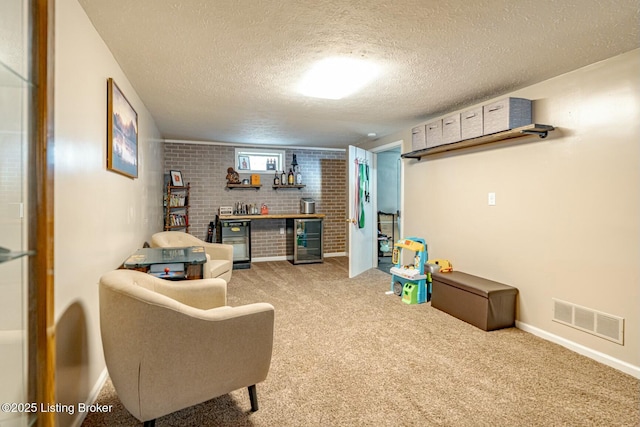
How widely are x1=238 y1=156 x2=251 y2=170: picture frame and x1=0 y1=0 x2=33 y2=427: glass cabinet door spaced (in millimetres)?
5342

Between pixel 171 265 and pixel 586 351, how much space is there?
3.21 metres

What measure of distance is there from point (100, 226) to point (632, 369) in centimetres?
366

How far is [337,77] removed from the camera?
2.82 m

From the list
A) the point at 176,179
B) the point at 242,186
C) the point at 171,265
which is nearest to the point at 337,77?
the point at 171,265

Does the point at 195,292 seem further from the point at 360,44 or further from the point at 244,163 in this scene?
the point at 244,163

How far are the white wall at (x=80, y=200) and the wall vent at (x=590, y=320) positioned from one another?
340 centimetres

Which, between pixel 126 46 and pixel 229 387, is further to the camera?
pixel 126 46

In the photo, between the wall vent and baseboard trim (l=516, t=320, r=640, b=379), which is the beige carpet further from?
the wall vent

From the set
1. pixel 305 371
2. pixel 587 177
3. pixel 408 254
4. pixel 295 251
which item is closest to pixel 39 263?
pixel 305 371

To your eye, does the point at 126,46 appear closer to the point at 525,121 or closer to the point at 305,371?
the point at 305,371

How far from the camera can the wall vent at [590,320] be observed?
2410mm

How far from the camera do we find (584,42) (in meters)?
2.19

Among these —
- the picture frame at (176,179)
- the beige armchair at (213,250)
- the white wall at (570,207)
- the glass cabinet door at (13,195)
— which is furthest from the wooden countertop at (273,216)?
the glass cabinet door at (13,195)

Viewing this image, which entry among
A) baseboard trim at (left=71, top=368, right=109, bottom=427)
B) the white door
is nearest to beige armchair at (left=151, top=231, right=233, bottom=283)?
baseboard trim at (left=71, top=368, right=109, bottom=427)
